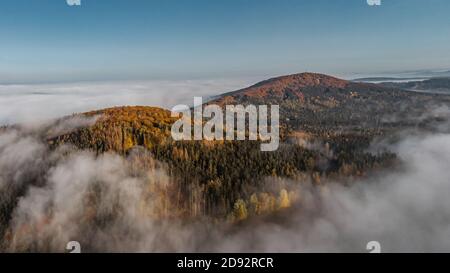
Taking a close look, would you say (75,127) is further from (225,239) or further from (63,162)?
(225,239)

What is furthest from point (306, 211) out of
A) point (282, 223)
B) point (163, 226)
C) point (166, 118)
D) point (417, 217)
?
point (166, 118)

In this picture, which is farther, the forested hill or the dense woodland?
the forested hill

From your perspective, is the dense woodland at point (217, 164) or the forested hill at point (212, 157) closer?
the dense woodland at point (217, 164)

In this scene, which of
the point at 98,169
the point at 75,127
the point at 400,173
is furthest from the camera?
the point at 400,173

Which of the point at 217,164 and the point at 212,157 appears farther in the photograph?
the point at 212,157

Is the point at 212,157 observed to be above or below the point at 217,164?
above

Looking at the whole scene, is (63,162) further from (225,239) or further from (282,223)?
(282,223)
